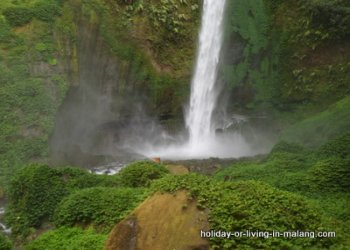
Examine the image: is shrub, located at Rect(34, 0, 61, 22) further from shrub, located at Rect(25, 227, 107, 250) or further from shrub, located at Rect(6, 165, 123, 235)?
shrub, located at Rect(25, 227, 107, 250)

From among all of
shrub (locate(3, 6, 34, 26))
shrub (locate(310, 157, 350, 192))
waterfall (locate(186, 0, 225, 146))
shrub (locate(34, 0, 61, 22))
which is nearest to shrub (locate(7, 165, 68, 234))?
shrub (locate(310, 157, 350, 192))

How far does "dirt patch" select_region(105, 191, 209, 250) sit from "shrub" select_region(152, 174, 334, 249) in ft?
0.49

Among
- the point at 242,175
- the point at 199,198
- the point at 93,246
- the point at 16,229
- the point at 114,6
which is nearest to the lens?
the point at 199,198

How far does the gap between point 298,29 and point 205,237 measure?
17.8m

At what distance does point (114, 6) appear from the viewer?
21.0 m

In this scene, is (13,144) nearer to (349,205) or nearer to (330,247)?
(349,205)

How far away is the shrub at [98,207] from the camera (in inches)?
359

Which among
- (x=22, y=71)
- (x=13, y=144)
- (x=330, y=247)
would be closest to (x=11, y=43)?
(x=22, y=71)

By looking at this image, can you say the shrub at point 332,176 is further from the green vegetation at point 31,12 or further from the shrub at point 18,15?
the shrub at point 18,15

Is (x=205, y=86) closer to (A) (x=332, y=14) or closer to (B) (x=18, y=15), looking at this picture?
(A) (x=332, y=14)

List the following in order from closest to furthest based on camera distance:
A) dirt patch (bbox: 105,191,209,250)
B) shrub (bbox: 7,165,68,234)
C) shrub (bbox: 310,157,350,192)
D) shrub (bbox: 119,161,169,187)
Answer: dirt patch (bbox: 105,191,209,250) → shrub (bbox: 310,157,350,192) → shrub (bbox: 7,165,68,234) → shrub (bbox: 119,161,169,187)

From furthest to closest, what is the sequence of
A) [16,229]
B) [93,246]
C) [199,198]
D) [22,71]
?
[22,71]
[16,229]
[93,246]
[199,198]

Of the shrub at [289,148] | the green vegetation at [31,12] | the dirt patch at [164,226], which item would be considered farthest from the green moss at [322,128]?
the green vegetation at [31,12]

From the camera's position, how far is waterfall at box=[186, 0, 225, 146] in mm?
21750
